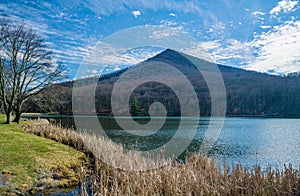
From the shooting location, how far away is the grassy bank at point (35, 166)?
7.84m

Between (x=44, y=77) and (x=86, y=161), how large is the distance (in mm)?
14068

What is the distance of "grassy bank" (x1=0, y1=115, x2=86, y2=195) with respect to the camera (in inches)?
309

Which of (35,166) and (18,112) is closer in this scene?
(35,166)

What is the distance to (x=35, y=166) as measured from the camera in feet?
29.7

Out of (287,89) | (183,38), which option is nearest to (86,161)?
(183,38)

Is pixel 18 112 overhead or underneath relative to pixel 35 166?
overhead

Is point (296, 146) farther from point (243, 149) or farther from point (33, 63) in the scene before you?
point (33, 63)

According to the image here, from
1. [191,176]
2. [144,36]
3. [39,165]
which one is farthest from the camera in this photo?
[144,36]

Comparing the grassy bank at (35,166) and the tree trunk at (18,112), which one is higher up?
the tree trunk at (18,112)

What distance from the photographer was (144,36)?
1430cm

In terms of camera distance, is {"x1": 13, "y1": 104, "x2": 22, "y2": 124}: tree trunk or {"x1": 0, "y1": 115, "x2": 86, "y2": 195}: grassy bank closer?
{"x1": 0, "y1": 115, "x2": 86, "y2": 195}: grassy bank

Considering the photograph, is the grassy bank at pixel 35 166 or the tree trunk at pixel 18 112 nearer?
the grassy bank at pixel 35 166

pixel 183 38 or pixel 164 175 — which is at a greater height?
pixel 183 38

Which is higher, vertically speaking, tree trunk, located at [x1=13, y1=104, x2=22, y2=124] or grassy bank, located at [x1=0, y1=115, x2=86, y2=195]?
tree trunk, located at [x1=13, y1=104, x2=22, y2=124]
